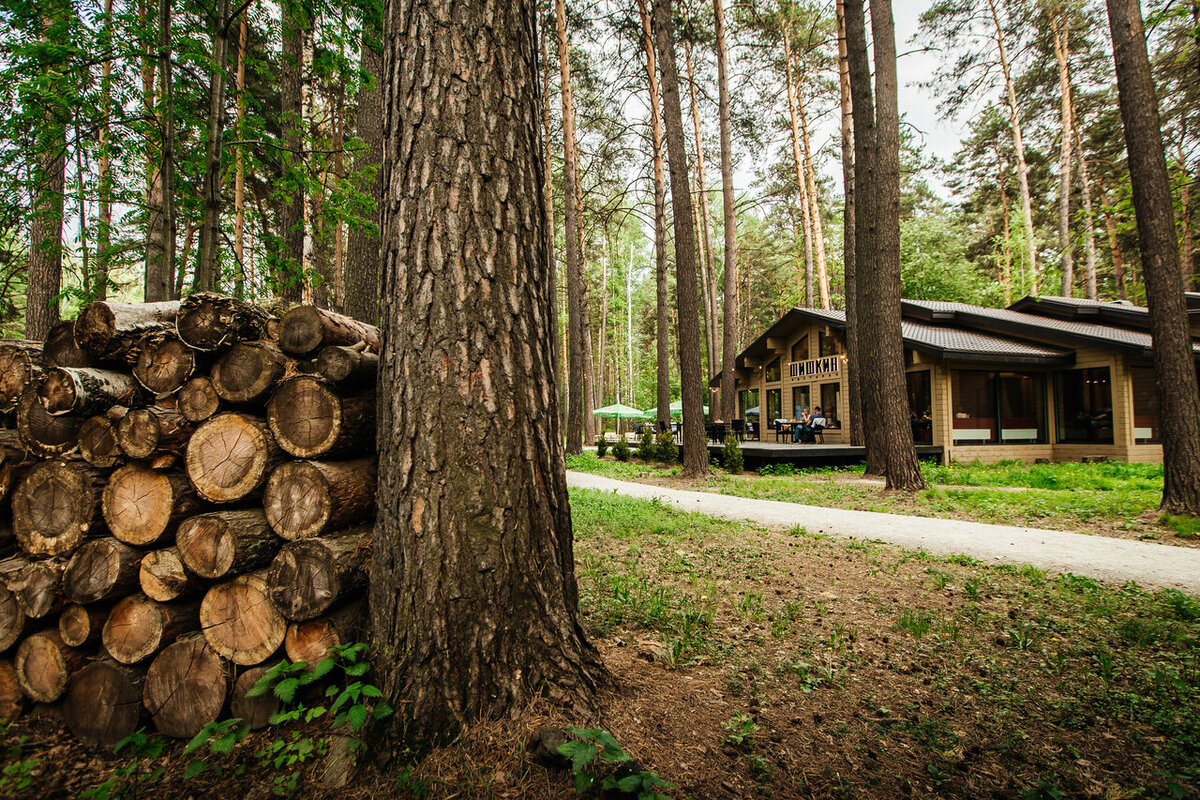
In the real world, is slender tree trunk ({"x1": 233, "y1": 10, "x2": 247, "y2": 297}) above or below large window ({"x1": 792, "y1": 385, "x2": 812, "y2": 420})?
above

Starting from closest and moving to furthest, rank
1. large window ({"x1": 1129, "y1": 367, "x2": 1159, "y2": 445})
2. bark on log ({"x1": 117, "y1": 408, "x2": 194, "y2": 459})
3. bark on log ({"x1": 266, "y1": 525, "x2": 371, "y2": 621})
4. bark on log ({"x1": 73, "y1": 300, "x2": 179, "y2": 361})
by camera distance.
Answer: bark on log ({"x1": 266, "y1": 525, "x2": 371, "y2": 621}) < bark on log ({"x1": 117, "y1": 408, "x2": 194, "y2": 459}) < bark on log ({"x1": 73, "y1": 300, "x2": 179, "y2": 361}) < large window ({"x1": 1129, "y1": 367, "x2": 1159, "y2": 445})

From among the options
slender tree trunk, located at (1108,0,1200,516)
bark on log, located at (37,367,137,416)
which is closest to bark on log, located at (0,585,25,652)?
bark on log, located at (37,367,137,416)

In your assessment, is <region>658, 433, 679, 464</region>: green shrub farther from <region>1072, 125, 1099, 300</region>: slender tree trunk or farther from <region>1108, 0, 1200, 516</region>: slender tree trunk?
<region>1072, 125, 1099, 300</region>: slender tree trunk

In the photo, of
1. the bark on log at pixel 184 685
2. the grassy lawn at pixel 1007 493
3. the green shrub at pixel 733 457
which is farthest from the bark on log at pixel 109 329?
the green shrub at pixel 733 457

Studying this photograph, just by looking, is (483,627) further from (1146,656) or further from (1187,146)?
(1187,146)

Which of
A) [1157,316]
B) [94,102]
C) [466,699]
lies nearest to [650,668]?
[466,699]

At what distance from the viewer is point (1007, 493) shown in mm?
8500

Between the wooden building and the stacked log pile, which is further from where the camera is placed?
the wooden building

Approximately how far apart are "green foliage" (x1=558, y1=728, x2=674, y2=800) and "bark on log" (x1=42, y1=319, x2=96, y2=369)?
2752 mm

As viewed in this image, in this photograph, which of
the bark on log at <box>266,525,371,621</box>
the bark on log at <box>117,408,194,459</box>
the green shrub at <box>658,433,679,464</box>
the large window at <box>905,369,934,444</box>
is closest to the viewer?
the bark on log at <box>266,525,371,621</box>

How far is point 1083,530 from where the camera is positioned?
6.10 meters

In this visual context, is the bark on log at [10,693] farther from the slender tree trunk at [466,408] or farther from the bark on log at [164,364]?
the slender tree trunk at [466,408]

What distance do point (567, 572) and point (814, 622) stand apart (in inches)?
73.8

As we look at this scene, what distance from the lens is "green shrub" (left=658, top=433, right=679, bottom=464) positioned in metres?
15.3
